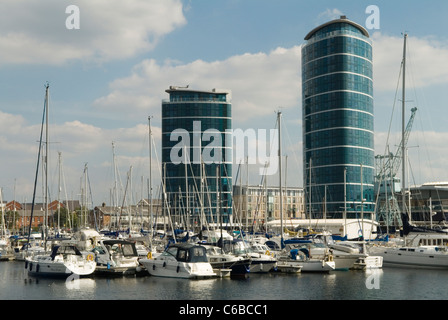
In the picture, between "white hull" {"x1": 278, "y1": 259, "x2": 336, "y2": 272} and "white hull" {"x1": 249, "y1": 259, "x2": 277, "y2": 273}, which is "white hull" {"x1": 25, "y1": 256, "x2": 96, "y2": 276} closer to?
"white hull" {"x1": 249, "y1": 259, "x2": 277, "y2": 273}

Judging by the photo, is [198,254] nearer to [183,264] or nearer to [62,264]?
[183,264]

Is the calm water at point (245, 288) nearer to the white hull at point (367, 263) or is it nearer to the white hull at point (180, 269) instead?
the white hull at point (180, 269)

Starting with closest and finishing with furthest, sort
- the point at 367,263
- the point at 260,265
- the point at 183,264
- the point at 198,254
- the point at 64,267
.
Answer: the point at 183,264 < the point at 198,254 < the point at 64,267 < the point at 260,265 < the point at 367,263

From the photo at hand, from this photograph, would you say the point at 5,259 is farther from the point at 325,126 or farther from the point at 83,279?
the point at 325,126

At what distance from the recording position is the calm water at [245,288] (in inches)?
1560

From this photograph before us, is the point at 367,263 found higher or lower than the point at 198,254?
lower

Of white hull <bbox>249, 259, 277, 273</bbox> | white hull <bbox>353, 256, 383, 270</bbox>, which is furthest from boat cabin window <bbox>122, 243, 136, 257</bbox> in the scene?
white hull <bbox>353, 256, 383, 270</bbox>

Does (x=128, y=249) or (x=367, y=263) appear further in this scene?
(x=367, y=263)

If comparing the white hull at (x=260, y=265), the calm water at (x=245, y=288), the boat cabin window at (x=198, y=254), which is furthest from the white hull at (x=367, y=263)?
the boat cabin window at (x=198, y=254)

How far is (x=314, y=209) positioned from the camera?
636 feet

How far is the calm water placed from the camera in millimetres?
39625

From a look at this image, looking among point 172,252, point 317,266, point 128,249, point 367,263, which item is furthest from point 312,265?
point 128,249

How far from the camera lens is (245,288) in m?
43.4

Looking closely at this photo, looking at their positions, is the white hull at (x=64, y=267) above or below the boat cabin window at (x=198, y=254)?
below
